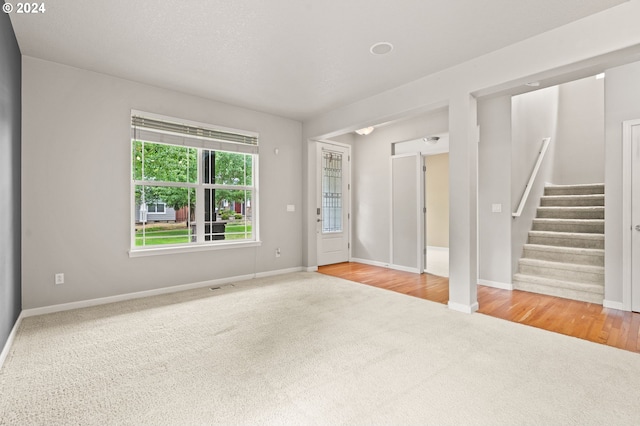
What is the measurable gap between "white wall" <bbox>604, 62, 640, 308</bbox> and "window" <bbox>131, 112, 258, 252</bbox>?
15.2ft

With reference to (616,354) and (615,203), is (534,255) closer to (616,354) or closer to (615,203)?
(615,203)

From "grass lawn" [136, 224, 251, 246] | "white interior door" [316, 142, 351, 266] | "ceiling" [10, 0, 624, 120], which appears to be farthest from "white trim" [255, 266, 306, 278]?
"ceiling" [10, 0, 624, 120]

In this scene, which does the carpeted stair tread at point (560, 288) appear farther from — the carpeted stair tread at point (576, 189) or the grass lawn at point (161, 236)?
the grass lawn at point (161, 236)

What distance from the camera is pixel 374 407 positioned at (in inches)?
68.1

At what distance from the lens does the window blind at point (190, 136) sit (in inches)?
154

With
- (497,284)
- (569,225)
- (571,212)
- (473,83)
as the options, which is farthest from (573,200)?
(473,83)

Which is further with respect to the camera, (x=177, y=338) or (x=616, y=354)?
(x=177, y=338)

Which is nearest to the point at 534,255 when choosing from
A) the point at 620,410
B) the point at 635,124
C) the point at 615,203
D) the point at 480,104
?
the point at 615,203

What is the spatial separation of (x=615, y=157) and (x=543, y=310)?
1933 mm

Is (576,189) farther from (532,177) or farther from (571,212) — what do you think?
(532,177)

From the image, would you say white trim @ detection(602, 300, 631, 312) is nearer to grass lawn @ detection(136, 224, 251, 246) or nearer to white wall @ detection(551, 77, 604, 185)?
white wall @ detection(551, 77, 604, 185)

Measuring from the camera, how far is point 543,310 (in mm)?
3424

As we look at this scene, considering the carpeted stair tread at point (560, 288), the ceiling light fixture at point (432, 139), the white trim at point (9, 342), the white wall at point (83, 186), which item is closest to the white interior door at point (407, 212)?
the ceiling light fixture at point (432, 139)

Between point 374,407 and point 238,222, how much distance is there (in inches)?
145
